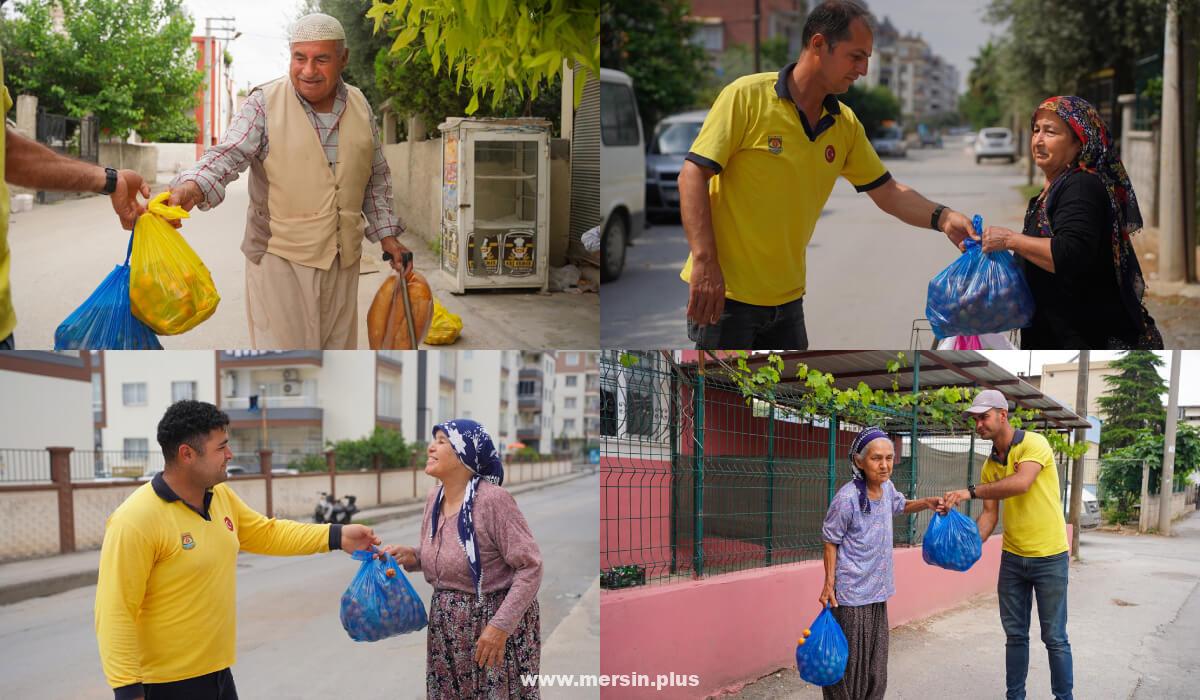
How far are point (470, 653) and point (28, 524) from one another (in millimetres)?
10116

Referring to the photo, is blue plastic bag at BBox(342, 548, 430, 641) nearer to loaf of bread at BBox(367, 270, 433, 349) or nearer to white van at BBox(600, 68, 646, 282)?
loaf of bread at BBox(367, 270, 433, 349)

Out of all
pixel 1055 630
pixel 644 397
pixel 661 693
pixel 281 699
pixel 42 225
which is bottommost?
pixel 281 699

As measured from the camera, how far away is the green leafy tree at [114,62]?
3309 mm

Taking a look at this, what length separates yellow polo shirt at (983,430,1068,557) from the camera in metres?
3.85

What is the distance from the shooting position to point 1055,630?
149 inches

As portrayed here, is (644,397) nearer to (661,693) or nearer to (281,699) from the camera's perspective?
(661,693)

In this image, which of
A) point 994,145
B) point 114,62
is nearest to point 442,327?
point 114,62

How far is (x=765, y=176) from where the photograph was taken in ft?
10.1

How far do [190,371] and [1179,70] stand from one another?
15.9m

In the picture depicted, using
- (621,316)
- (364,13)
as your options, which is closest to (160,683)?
(364,13)

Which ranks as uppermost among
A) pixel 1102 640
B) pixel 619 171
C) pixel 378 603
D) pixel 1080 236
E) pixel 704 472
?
pixel 619 171

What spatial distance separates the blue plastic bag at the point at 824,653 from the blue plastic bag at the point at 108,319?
2562mm

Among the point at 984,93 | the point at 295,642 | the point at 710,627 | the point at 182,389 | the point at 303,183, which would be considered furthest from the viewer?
the point at 182,389

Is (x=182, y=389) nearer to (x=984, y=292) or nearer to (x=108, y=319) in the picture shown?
(x=108, y=319)
